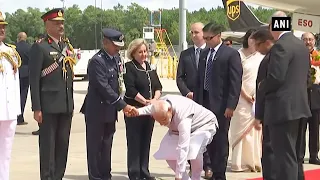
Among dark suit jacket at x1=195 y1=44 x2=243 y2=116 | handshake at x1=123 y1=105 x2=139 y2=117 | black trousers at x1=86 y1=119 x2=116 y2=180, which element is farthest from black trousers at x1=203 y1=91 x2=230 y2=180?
black trousers at x1=86 y1=119 x2=116 y2=180

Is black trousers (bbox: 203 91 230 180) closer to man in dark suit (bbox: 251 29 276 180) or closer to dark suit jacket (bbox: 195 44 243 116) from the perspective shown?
dark suit jacket (bbox: 195 44 243 116)

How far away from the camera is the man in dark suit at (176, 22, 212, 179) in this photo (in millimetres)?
7848

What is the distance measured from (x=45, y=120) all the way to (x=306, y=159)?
4.11m

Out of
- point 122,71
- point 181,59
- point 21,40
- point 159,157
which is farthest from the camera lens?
point 21,40

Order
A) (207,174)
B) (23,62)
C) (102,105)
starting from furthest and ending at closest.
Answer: (23,62) < (207,174) < (102,105)

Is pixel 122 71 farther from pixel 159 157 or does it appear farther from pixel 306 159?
pixel 306 159

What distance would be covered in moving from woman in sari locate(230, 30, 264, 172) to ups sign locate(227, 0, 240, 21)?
1099 inches

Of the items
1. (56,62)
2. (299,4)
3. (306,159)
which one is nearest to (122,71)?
(56,62)

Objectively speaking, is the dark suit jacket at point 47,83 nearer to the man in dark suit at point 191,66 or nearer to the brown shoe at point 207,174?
the man in dark suit at point 191,66

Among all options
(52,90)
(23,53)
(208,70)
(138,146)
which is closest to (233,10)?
(23,53)

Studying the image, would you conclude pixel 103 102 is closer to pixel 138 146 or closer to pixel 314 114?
pixel 138 146

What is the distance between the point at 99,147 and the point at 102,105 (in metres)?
0.48

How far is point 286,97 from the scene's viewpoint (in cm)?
601

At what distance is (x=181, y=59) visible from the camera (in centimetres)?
798
